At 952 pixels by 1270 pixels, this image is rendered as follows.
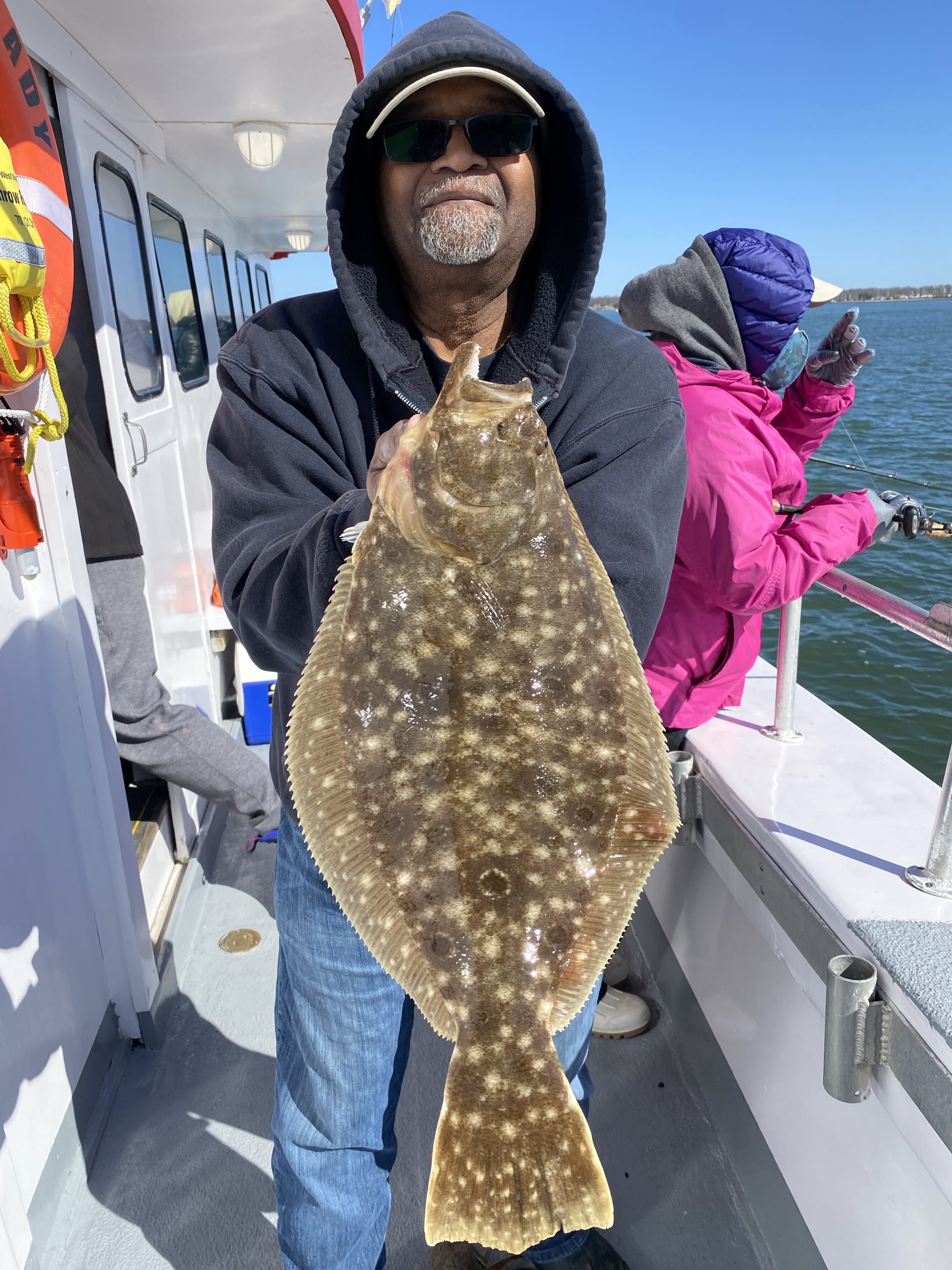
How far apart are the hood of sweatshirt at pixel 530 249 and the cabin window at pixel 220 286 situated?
18.8 feet

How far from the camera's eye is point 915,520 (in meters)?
2.95

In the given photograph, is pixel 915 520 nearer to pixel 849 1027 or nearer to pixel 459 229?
pixel 849 1027

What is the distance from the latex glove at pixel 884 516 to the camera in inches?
117

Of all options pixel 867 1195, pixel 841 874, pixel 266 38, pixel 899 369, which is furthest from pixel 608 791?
pixel 899 369

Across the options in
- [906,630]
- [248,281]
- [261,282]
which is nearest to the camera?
[906,630]

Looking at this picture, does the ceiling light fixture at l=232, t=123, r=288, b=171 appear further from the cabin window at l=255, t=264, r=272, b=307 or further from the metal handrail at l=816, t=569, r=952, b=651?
the cabin window at l=255, t=264, r=272, b=307

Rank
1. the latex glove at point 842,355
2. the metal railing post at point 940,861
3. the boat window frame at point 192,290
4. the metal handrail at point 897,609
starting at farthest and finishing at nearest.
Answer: the boat window frame at point 192,290 → the latex glove at point 842,355 → the metal handrail at point 897,609 → the metal railing post at point 940,861

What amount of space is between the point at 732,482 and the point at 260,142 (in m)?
4.60

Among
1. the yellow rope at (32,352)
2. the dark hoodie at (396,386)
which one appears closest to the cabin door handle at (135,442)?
the yellow rope at (32,352)

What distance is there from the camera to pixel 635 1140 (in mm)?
2859

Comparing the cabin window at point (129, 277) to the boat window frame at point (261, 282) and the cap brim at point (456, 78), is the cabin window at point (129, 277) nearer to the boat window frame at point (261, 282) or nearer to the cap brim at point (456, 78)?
the cap brim at point (456, 78)

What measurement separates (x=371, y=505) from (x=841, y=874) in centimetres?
177

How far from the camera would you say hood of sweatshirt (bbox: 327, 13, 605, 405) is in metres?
1.82

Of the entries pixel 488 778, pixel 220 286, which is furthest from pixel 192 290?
pixel 488 778
